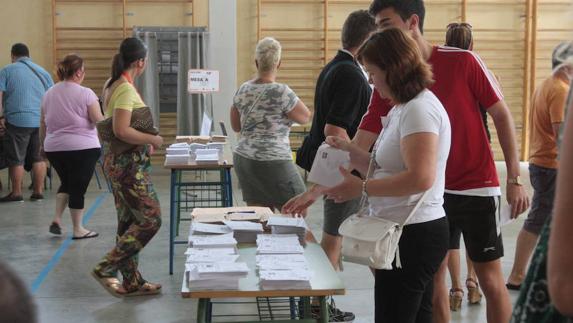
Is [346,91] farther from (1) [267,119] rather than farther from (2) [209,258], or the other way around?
(2) [209,258]

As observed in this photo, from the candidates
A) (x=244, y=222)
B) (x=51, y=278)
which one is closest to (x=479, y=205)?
(x=244, y=222)

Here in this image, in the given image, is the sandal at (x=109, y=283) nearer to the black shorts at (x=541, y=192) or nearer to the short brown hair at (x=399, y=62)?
the black shorts at (x=541, y=192)

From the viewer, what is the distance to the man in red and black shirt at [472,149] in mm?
2559

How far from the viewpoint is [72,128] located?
17.6 feet

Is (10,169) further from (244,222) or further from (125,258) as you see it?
(244,222)

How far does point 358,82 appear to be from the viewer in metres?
3.33

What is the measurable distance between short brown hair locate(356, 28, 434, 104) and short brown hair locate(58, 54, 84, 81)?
3.68 m

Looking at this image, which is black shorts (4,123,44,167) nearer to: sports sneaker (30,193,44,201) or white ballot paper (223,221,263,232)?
sports sneaker (30,193,44,201)

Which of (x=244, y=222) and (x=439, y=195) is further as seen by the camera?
(x=244, y=222)

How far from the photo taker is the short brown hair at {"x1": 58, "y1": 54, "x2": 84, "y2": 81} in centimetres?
533

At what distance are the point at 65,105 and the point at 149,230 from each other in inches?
70.0

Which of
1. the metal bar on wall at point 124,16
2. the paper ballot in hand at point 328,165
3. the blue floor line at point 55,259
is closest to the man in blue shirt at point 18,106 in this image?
the blue floor line at point 55,259

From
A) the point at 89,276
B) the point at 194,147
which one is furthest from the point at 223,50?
the point at 89,276

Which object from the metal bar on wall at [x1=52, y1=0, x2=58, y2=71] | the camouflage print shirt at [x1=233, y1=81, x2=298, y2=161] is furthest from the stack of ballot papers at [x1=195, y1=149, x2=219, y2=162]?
the metal bar on wall at [x1=52, y1=0, x2=58, y2=71]
